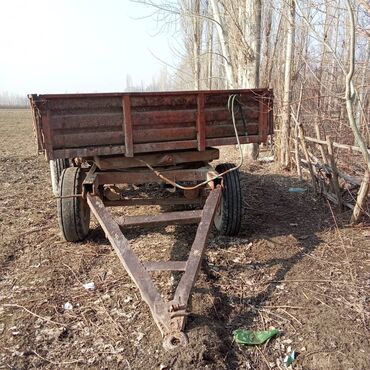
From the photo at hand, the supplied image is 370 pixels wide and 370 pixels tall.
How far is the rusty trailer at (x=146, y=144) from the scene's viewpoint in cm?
419

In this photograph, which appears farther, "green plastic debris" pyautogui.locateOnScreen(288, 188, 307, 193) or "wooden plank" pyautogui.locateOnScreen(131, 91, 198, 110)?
"green plastic debris" pyautogui.locateOnScreen(288, 188, 307, 193)

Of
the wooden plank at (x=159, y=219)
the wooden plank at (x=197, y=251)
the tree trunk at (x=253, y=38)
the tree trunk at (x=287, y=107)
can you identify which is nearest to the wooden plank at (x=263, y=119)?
the wooden plank at (x=197, y=251)

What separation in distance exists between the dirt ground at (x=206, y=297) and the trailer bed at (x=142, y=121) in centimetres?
121

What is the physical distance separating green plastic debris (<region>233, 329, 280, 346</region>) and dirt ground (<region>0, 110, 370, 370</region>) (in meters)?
0.05

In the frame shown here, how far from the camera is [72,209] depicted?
188 inches

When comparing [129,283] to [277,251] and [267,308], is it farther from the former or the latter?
[277,251]

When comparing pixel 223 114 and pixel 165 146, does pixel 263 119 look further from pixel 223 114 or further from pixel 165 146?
pixel 165 146

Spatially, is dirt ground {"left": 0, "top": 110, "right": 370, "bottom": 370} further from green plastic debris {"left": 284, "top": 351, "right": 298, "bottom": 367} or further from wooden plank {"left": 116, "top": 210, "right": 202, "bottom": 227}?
wooden plank {"left": 116, "top": 210, "right": 202, "bottom": 227}

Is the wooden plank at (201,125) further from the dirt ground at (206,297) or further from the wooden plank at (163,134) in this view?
the dirt ground at (206,297)

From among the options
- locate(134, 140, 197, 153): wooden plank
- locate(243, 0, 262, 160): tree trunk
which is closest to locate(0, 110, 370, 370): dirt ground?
locate(134, 140, 197, 153): wooden plank

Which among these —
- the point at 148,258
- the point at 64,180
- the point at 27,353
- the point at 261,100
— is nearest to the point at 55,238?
the point at 64,180

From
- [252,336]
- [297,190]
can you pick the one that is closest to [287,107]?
[297,190]

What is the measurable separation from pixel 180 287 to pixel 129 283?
0.86 m

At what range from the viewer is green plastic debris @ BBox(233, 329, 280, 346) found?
3016 mm
